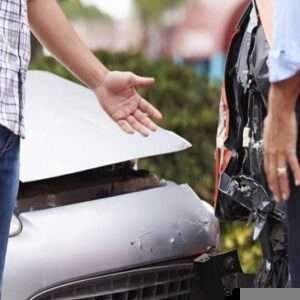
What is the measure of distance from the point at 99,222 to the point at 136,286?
0.78 ft

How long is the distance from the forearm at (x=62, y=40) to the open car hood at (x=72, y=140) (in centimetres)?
40

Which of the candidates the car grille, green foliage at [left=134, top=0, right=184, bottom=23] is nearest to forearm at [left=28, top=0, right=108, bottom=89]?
the car grille

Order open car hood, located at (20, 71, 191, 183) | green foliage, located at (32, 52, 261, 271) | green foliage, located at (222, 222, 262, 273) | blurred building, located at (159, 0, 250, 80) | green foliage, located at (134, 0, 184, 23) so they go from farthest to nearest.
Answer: green foliage, located at (134, 0, 184, 23) < blurred building, located at (159, 0, 250, 80) < green foliage, located at (32, 52, 261, 271) < green foliage, located at (222, 222, 262, 273) < open car hood, located at (20, 71, 191, 183)

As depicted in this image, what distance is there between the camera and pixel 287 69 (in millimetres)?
2316

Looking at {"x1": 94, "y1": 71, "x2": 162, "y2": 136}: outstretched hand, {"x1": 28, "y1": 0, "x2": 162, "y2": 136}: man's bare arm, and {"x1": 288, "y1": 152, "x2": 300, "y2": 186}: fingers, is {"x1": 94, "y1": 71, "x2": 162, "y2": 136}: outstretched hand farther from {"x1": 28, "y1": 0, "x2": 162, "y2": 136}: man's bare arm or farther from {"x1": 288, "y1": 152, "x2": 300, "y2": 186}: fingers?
{"x1": 288, "y1": 152, "x2": 300, "y2": 186}: fingers

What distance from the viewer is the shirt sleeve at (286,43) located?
2309 mm

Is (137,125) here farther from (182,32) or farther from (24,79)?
(182,32)

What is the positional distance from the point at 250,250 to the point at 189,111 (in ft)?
4.96

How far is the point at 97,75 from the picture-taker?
2904 millimetres

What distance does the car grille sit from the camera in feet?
9.83

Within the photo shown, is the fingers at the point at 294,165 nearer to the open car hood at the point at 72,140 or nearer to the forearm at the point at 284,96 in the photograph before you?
the forearm at the point at 284,96

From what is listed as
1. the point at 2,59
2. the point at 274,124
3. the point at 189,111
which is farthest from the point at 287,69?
the point at 189,111

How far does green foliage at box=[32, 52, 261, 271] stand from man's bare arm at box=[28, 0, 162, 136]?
2394 millimetres

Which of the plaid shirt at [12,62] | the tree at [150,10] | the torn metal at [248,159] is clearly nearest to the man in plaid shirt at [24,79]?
the plaid shirt at [12,62]
